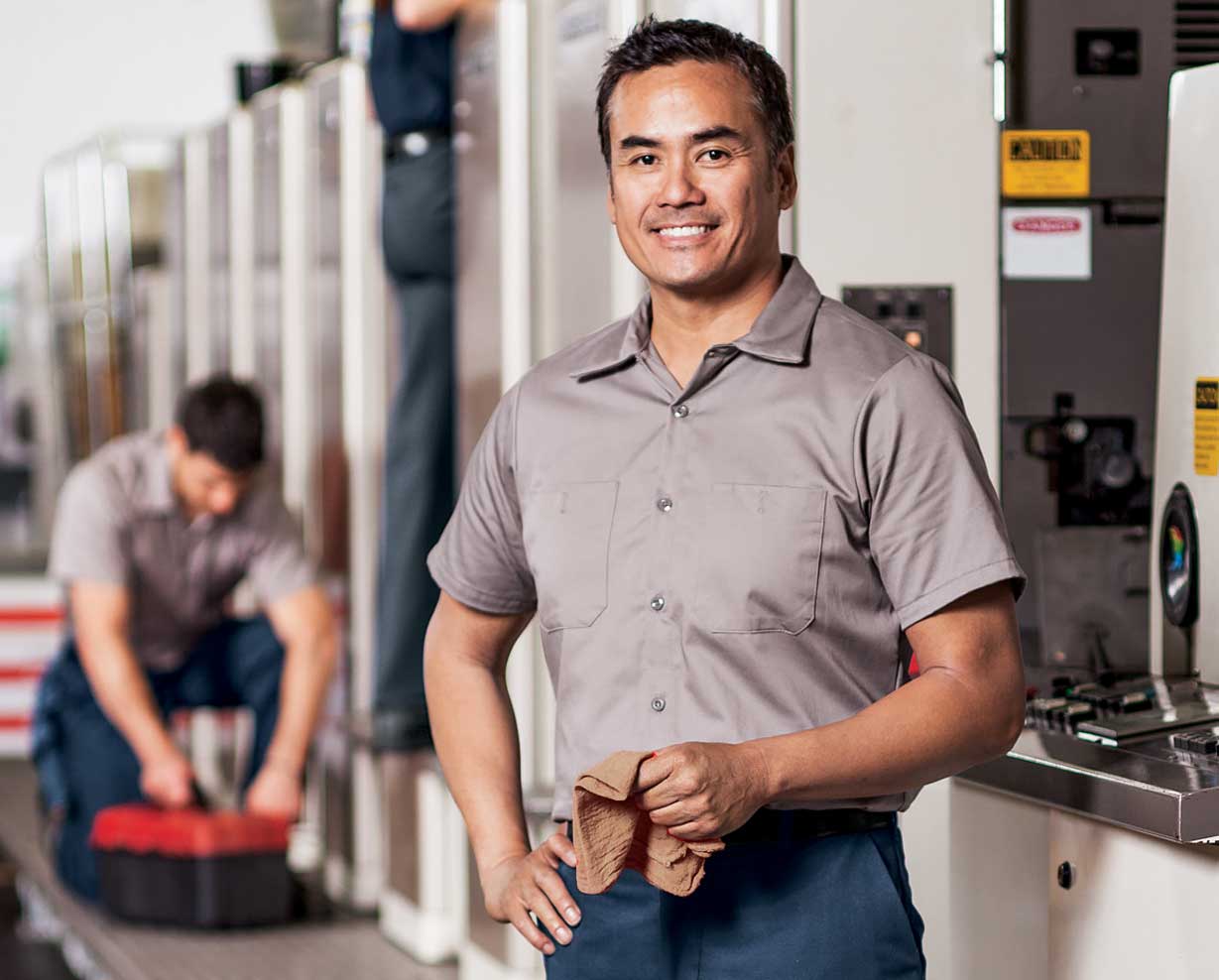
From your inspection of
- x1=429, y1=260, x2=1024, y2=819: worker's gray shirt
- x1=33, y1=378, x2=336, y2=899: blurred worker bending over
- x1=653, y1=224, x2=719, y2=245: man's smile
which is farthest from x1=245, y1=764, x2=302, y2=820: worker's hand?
x1=653, y1=224, x2=719, y2=245: man's smile

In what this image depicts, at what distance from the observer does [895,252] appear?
2.39 metres

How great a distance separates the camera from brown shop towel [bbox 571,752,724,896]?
136cm

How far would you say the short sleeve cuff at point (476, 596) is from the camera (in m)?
1.72

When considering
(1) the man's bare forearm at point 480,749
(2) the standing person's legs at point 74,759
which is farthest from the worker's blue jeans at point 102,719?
(1) the man's bare forearm at point 480,749

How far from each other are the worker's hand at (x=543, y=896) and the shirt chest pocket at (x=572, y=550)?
212 mm

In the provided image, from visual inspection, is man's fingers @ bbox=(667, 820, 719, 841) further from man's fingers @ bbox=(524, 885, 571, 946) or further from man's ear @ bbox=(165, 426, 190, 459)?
man's ear @ bbox=(165, 426, 190, 459)

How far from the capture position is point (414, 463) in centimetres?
379

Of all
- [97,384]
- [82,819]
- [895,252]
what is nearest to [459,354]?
[895,252]

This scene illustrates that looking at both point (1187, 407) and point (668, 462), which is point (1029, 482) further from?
point (668, 462)

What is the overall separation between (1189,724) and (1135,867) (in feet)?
0.69

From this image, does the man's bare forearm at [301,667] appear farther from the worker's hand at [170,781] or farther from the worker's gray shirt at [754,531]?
the worker's gray shirt at [754,531]

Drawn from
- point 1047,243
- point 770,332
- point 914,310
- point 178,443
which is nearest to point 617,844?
point 770,332

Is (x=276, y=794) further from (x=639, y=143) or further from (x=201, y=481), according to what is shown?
(x=639, y=143)

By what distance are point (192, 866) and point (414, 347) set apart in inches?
49.9
